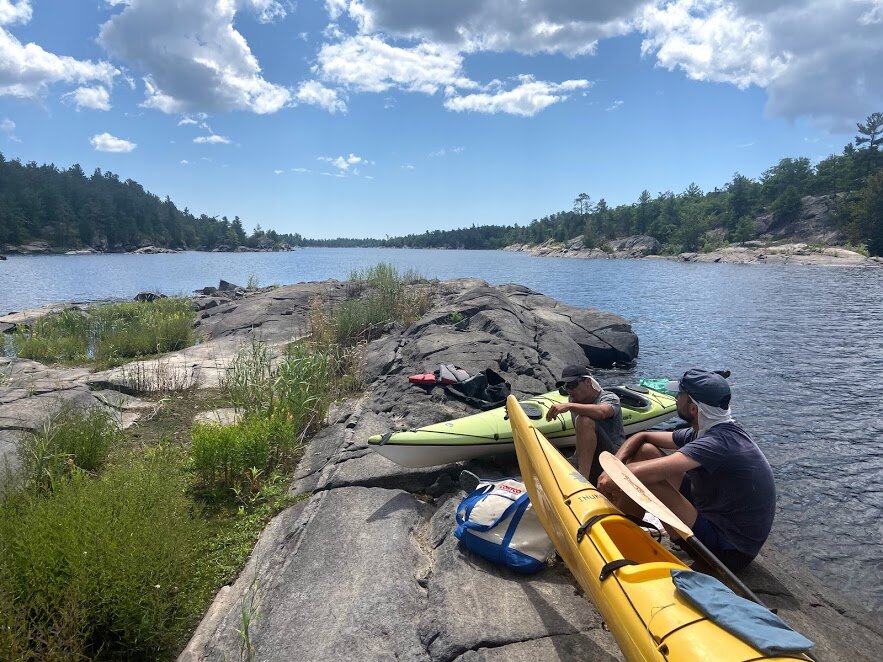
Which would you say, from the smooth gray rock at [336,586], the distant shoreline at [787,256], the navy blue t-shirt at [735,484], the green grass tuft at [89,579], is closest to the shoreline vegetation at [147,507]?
the green grass tuft at [89,579]

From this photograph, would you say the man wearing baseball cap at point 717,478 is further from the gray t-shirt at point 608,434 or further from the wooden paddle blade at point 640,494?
the gray t-shirt at point 608,434

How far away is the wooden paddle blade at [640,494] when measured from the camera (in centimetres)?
294

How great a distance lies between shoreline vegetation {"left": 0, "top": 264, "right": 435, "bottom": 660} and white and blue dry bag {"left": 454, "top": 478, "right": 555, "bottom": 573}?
1.61 metres

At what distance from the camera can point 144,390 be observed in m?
7.95

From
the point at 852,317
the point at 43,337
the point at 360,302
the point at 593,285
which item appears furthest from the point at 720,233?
the point at 43,337

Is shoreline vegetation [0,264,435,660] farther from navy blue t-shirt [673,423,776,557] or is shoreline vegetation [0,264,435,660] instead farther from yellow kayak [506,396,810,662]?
navy blue t-shirt [673,423,776,557]

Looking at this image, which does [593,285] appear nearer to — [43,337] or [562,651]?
[43,337]

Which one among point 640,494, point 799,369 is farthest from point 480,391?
point 799,369

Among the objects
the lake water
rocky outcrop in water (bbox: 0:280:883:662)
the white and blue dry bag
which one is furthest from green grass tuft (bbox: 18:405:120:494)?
the lake water

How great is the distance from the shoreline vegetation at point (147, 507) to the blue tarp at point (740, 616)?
241 centimetres

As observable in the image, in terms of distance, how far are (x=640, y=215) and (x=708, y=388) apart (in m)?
95.7

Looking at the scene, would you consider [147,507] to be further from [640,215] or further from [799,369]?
[640,215]

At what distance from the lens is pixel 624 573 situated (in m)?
2.68

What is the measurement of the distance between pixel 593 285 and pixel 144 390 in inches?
1236
